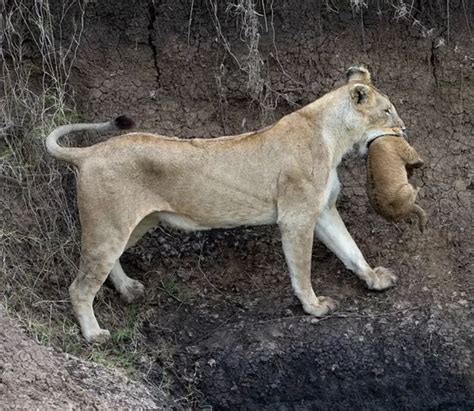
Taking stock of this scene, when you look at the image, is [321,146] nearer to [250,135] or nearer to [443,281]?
[250,135]

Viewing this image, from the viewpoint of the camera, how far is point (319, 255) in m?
8.28

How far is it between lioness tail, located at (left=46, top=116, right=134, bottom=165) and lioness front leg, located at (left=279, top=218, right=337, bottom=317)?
123 centimetres

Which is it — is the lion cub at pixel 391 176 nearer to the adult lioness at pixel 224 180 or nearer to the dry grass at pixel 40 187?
the adult lioness at pixel 224 180

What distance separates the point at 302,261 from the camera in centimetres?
759

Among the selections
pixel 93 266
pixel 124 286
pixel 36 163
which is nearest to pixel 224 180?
pixel 93 266

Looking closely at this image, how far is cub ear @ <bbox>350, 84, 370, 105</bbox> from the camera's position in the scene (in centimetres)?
755

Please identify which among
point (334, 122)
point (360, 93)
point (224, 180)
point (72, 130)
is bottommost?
point (224, 180)

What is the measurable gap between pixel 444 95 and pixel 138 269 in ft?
8.61

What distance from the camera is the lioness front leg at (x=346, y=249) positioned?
26.0ft

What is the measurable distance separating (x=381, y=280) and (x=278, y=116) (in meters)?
1.52

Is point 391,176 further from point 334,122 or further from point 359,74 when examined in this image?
point 359,74

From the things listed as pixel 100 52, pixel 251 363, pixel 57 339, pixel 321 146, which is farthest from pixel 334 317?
pixel 100 52

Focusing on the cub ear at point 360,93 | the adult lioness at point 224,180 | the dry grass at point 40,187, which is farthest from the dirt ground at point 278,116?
the cub ear at point 360,93

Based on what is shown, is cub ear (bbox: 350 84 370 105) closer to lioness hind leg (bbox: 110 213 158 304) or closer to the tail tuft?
the tail tuft
